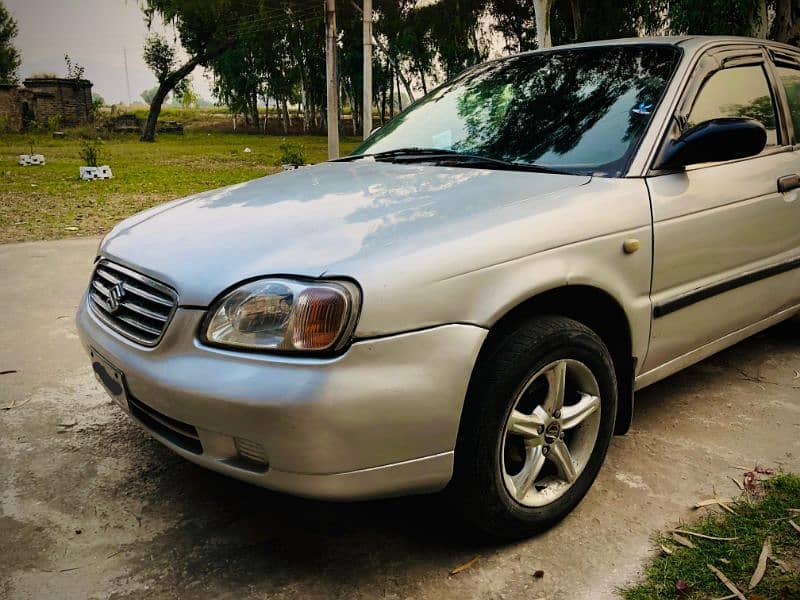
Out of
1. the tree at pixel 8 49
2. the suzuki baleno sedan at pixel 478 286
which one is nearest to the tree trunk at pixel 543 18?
the suzuki baleno sedan at pixel 478 286

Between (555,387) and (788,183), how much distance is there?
1.68 meters

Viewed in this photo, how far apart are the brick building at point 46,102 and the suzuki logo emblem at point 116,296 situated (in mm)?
33672

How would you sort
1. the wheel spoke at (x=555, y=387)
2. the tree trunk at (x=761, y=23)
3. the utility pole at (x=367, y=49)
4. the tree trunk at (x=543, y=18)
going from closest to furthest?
the wheel spoke at (x=555, y=387) → the tree trunk at (x=761, y=23) → the tree trunk at (x=543, y=18) → the utility pole at (x=367, y=49)

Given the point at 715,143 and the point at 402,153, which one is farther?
the point at 402,153

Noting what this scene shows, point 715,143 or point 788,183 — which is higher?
point 715,143

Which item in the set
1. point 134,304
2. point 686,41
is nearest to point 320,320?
point 134,304

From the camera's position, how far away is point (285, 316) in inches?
73.2

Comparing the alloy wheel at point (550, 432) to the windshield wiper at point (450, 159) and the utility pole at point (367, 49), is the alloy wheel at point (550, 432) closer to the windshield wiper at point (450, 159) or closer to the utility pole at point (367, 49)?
the windshield wiper at point (450, 159)

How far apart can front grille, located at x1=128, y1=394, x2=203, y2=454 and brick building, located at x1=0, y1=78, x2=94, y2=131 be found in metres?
33.9

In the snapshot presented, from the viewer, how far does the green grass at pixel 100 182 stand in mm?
8875

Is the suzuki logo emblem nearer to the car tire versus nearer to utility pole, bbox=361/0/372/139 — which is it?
the car tire

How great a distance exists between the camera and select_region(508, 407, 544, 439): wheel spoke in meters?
2.09

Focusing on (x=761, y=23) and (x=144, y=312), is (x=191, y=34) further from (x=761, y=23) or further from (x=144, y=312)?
(x=144, y=312)

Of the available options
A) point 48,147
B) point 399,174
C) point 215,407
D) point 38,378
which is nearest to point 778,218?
point 399,174
